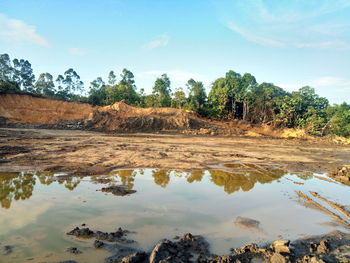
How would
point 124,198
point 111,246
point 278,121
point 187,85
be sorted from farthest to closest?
point 187,85 < point 278,121 < point 124,198 < point 111,246

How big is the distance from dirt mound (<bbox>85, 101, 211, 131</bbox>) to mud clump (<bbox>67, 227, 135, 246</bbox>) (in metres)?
26.9

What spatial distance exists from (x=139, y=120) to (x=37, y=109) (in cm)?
1635

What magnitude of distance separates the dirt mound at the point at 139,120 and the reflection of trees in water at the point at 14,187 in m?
22.5

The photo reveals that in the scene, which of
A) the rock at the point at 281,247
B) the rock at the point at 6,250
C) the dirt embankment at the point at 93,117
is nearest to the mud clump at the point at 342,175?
the rock at the point at 281,247

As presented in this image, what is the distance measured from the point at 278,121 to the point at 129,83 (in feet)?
95.1

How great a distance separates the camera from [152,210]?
6.04 meters

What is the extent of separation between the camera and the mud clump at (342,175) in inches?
404

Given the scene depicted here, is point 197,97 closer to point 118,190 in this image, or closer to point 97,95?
point 97,95

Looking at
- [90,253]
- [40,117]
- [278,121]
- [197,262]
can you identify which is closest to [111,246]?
[90,253]

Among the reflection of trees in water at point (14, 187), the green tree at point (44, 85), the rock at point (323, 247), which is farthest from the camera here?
the green tree at point (44, 85)

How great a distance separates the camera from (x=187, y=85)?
133 ft

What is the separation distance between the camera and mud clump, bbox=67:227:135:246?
4.45 m

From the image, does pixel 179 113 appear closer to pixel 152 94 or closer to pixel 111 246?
pixel 152 94

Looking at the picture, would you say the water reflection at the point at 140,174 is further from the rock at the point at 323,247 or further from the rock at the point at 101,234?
the rock at the point at 323,247
